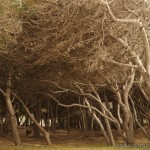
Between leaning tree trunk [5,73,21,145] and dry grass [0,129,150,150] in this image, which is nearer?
dry grass [0,129,150,150]

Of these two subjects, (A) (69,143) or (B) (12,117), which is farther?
(A) (69,143)

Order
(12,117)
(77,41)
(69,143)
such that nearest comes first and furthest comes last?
(77,41), (12,117), (69,143)

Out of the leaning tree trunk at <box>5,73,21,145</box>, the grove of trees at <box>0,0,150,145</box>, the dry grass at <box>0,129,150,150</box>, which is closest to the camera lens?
the grove of trees at <box>0,0,150,145</box>

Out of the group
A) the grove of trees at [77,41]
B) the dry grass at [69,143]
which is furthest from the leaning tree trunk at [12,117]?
the dry grass at [69,143]

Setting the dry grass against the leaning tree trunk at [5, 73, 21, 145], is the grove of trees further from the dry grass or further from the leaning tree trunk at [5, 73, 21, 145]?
the dry grass

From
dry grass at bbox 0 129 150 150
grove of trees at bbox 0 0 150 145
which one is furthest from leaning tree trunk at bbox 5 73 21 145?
dry grass at bbox 0 129 150 150

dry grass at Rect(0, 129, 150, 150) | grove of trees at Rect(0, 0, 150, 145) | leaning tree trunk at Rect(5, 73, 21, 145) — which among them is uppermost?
grove of trees at Rect(0, 0, 150, 145)

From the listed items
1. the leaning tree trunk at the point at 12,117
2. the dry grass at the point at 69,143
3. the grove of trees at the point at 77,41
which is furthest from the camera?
the leaning tree trunk at the point at 12,117

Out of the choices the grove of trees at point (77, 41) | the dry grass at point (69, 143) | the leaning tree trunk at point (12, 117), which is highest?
the grove of trees at point (77, 41)

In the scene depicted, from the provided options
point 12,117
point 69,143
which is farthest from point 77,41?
point 69,143

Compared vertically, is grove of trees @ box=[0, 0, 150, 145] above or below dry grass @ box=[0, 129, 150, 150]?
above

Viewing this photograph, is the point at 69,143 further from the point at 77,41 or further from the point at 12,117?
the point at 77,41

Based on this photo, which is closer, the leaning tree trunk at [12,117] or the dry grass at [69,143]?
the dry grass at [69,143]

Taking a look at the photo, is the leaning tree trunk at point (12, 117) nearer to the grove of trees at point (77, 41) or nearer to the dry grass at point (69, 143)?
the grove of trees at point (77, 41)
